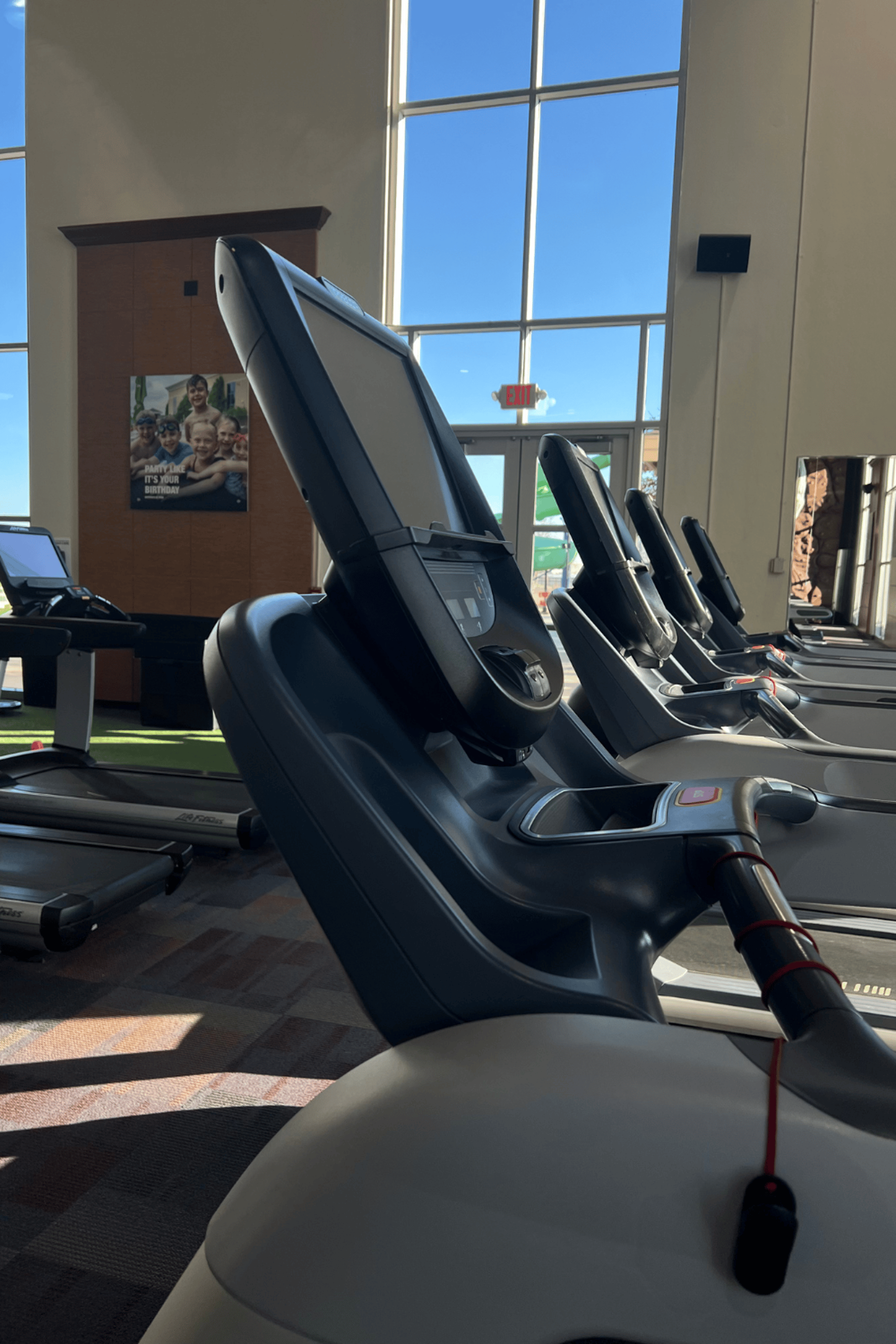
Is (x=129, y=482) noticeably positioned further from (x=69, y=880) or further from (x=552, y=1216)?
(x=552, y=1216)

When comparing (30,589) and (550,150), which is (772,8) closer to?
(550,150)

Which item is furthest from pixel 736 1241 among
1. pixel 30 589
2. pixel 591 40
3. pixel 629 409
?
pixel 591 40

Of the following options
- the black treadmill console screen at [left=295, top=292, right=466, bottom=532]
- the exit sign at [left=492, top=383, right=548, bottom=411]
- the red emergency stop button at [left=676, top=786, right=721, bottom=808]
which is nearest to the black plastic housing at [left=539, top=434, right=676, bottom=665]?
the black treadmill console screen at [left=295, top=292, right=466, bottom=532]

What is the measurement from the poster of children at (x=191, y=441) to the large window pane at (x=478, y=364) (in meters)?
2.28

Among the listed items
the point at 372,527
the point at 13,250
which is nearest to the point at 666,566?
the point at 372,527

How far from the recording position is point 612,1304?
55 cm

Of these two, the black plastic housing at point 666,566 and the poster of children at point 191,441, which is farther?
the poster of children at point 191,441

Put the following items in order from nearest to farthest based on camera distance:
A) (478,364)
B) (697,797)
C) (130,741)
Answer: (697,797) → (130,741) → (478,364)

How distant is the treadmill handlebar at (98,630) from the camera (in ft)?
12.2

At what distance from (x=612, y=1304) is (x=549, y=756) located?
0.77 m

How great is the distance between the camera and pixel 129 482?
623 centimetres

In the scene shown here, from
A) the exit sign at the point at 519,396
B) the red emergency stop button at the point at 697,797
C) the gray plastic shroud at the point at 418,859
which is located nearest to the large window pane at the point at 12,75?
the exit sign at the point at 519,396

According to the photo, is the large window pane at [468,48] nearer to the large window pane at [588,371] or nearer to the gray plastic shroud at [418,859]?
the large window pane at [588,371]

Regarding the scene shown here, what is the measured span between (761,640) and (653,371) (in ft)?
11.1
